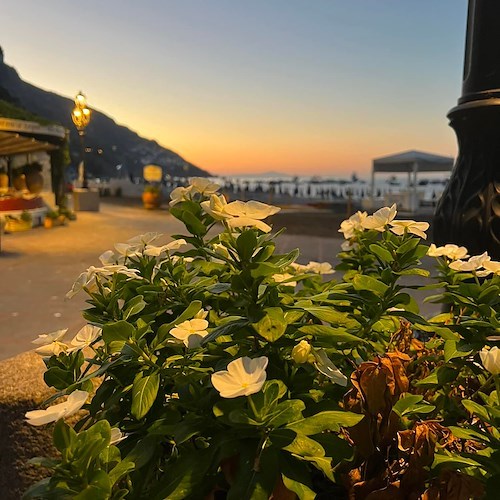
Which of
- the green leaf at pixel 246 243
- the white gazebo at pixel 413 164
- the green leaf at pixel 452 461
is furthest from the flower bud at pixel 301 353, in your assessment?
the white gazebo at pixel 413 164

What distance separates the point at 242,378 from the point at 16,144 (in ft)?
56.3

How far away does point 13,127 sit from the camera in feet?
53.6

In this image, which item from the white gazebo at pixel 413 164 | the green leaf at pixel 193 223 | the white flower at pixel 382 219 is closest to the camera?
the green leaf at pixel 193 223

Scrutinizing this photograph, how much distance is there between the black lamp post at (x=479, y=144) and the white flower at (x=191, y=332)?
196cm

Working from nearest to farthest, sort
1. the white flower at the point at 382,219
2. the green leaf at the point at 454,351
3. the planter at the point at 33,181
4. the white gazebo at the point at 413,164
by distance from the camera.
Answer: the green leaf at the point at 454,351
the white flower at the point at 382,219
the planter at the point at 33,181
the white gazebo at the point at 413,164

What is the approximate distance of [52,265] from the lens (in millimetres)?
9406

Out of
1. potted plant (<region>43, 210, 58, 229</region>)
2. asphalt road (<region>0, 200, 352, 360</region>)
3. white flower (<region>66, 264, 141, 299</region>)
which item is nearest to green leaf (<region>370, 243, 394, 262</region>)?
white flower (<region>66, 264, 141, 299</region>)

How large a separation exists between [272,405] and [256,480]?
14 centimetres

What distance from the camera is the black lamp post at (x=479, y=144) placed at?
250cm

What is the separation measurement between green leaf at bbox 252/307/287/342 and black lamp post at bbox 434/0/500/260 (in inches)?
74.7

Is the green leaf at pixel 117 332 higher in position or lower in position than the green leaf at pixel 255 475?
higher

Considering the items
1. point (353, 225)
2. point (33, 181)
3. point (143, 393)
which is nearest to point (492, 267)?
point (353, 225)

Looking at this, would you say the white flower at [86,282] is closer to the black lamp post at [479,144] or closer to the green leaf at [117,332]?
the green leaf at [117,332]

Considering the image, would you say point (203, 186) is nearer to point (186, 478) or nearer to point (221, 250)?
point (221, 250)
